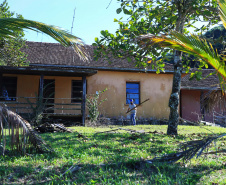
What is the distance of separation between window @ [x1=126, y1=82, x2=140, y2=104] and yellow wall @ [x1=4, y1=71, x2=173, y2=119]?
0.95ft

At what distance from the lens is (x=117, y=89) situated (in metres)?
16.0

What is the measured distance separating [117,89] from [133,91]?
1.17 metres

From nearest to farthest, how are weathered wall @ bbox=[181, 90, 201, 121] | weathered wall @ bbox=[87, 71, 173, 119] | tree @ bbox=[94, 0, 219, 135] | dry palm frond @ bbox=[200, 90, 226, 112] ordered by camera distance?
dry palm frond @ bbox=[200, 90, 226, 112] < tree @ bbox=[94, 0, 219, 135] < weathered wall @ bbox=[87, 71, 173, 119] < weathered wall @ bbox=[181, 90, 201, 121]

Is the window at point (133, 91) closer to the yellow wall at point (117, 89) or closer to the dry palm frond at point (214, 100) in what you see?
the yellow wall at point (117, 89)

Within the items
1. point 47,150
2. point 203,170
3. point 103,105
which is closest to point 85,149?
point 47,150

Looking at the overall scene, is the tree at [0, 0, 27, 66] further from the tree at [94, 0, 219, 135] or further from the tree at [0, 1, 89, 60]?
the tree at [0, 1, 89, 60]

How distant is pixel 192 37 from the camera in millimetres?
3938

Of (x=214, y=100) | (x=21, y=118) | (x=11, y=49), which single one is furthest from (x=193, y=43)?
(x=11, y=49)

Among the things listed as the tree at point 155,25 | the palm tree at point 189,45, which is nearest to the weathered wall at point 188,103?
the tree at point 155,25

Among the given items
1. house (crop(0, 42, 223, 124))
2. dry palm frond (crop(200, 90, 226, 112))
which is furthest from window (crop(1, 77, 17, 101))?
dry palm frond (crop(200, 90, 226, 112))

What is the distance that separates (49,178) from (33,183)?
0.23 meters

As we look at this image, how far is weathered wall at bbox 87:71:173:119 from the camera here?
15758 mm

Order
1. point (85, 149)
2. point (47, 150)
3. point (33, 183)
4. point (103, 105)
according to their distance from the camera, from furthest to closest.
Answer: point (103, 105) → point (85, 149) → point (47, 150) → point (33, 183)

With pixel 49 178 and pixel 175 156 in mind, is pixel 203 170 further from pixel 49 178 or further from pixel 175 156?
pixel 49 178
